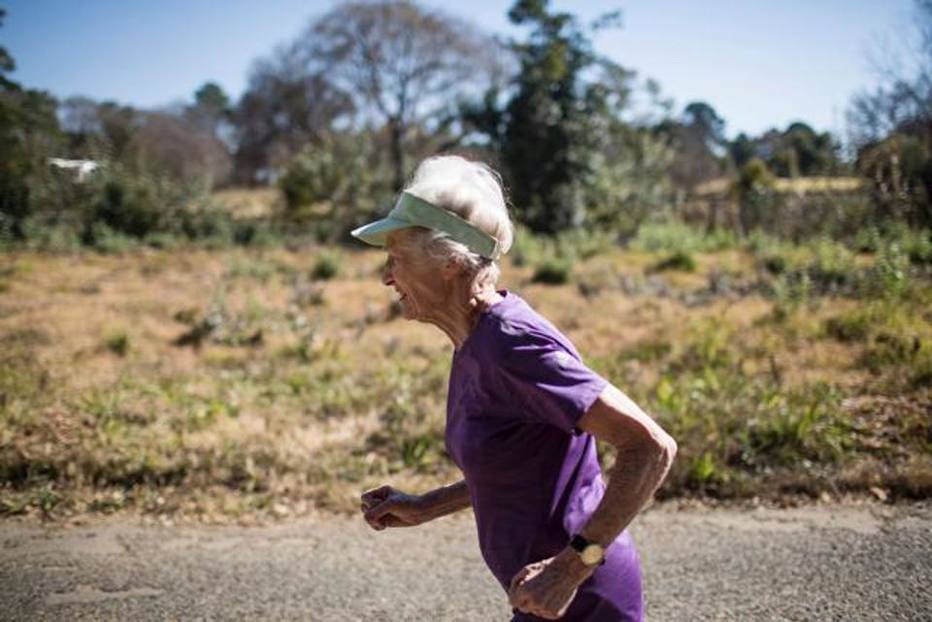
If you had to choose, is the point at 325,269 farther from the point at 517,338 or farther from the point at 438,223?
the point at 517,338

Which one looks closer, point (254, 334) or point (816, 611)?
point (816, 611)

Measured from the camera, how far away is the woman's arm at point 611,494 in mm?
1387

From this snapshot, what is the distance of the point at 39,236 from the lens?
589 inches

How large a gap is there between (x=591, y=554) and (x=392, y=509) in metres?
0.77

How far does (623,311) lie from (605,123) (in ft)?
39.2

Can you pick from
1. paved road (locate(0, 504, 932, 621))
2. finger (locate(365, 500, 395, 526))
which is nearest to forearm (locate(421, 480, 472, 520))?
finger (locate(365, 500, 395, 526))

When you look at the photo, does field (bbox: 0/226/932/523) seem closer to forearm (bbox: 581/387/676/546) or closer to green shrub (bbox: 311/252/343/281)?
green shrub (bbox: 311/252/343/281)

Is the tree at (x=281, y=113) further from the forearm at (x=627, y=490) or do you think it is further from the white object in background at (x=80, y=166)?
the forearm at (x=627, y=490)

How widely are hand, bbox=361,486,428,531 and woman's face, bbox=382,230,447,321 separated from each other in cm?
60

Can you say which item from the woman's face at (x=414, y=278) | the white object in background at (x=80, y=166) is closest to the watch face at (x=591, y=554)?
the woman's face at (x=414, y=278)

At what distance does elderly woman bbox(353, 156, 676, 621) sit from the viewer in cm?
140

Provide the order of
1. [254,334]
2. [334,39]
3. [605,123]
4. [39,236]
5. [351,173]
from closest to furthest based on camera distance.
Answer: [254,334]
[39,236]
[605,123]
[351,173]
[334,39]

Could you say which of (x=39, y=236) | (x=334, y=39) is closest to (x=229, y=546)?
(x=39, y=236)

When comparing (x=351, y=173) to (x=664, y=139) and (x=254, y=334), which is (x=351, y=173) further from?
(x=254, y=334)
